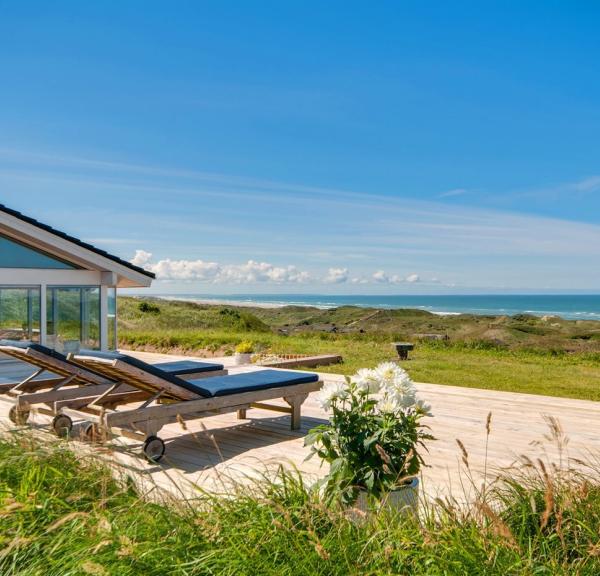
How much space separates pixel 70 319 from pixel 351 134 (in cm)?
1237

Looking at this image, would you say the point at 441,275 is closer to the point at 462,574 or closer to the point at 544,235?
the point at 544,235

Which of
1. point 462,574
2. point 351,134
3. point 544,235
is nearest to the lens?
point 462,574

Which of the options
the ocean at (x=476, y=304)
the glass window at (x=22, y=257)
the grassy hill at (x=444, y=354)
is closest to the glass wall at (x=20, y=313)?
the glass window at (x=22, y=257)

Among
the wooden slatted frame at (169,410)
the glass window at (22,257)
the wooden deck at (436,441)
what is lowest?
the wooden deck at (436,441)

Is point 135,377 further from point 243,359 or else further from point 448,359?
point 448,359

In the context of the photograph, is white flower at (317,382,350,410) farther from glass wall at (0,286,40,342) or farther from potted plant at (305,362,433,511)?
glass wall at (0,286,40,342)

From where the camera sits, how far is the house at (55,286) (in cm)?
1098

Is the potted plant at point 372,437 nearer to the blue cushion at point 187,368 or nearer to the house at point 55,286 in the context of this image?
the blue cushion at point 187,368

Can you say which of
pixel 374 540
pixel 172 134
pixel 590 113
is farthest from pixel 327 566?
pixel 590 113

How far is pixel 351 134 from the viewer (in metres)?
20.6

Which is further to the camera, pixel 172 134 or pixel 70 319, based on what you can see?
pixel 172 134

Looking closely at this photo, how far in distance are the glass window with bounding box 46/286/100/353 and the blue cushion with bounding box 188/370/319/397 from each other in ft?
21.9

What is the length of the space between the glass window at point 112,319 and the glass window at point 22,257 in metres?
1.24

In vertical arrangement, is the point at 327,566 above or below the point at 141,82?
below
